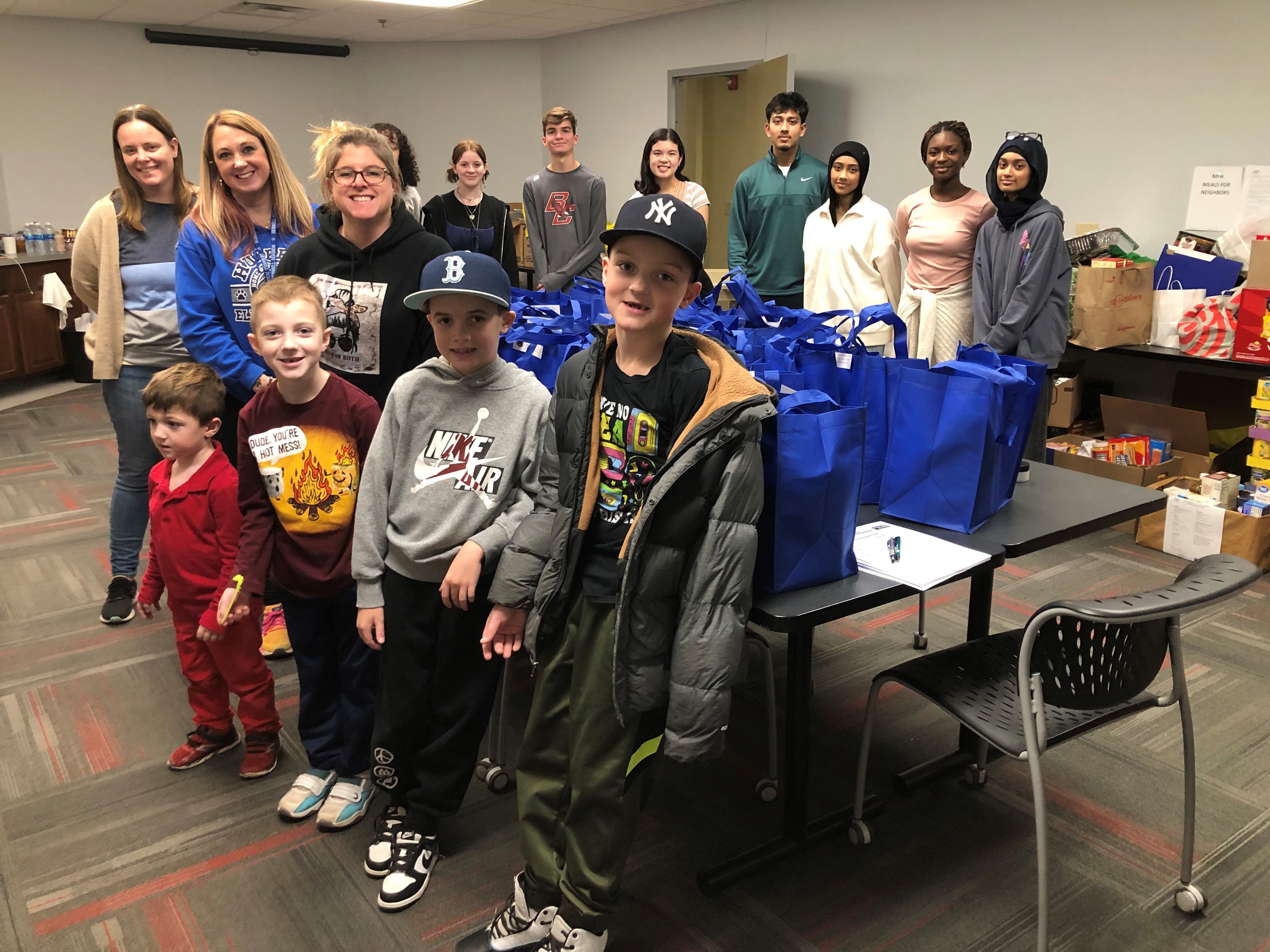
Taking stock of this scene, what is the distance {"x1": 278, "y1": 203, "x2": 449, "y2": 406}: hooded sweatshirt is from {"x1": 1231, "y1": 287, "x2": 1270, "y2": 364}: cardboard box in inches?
119

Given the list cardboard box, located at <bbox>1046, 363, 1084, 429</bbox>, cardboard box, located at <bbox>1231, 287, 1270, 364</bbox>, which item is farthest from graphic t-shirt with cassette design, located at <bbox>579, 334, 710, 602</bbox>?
cardboard box, located at <bbox>1046, 363, 1084, 429</bbox>

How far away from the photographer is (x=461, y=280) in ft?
5.26

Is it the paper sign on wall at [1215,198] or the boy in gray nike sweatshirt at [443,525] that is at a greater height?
the paper sign on wall at [1215,198]

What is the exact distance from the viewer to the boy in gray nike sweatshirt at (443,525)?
1.66m

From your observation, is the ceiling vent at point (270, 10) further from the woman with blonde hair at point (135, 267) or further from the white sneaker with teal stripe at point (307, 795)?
the white sneaker with teal stripe at point (307, 795)

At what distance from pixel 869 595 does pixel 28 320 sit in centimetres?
650

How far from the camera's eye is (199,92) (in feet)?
26.6

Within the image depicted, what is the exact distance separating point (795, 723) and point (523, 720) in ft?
2.86

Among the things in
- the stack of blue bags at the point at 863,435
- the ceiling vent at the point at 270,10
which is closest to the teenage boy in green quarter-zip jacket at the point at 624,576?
the stack of blue bags at the point at 863,435

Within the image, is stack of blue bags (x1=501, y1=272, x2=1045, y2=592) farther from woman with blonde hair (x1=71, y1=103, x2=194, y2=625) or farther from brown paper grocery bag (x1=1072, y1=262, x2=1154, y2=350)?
brown paper grocery bag (x1=1072, y1=262, x2=1154, y2=350)

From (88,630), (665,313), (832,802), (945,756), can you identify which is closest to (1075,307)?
(945,756)

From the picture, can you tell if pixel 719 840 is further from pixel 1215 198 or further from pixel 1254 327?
pixel 1215 198

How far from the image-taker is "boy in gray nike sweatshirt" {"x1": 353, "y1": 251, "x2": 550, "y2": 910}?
166 cm

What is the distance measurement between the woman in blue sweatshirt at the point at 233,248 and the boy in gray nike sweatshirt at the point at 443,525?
82cm
